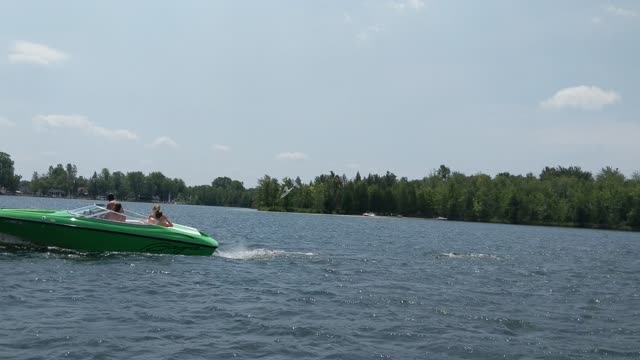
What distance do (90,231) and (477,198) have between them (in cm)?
12565

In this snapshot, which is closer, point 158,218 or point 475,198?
point 158,218

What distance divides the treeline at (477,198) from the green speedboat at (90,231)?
114m

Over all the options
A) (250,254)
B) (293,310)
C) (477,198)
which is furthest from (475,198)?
(293,310)

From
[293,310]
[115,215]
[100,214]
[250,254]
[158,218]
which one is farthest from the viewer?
[250,254]

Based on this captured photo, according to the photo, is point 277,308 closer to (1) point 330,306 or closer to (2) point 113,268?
(1) point 330,306

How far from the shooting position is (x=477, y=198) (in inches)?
5571

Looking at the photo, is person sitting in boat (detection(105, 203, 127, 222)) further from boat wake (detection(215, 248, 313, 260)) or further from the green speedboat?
boat wake (detection(215, 248, 313, 260))

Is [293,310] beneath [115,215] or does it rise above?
beneath

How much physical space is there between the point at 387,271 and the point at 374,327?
11.1m

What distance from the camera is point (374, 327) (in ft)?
46.3

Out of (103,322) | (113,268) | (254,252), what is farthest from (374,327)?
(254,252)

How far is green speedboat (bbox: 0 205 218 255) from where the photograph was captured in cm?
2314

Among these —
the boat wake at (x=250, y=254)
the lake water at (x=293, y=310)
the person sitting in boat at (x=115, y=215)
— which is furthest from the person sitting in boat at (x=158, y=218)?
the boat wake at (x=250, y=254)

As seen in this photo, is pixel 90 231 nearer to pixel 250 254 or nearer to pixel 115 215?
pixel 115 215
